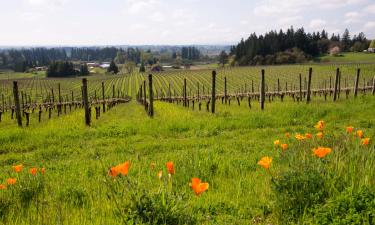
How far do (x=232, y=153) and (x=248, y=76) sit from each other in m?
76.9

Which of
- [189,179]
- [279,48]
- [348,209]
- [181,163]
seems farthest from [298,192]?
[279,48]

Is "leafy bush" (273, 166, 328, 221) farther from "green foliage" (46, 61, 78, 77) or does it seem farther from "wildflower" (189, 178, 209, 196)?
"green foliage" (46, 61, 78, 77)

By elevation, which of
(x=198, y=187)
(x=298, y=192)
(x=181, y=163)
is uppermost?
(x=198, y=187)

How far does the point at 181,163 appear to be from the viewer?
587 centimetres

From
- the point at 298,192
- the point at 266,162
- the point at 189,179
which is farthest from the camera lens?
the point at 189,179

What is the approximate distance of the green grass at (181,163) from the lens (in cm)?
339

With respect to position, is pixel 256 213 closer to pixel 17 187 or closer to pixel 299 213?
pixel 299 213

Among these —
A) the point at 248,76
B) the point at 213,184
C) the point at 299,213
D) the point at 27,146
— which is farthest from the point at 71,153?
the point at 248,76

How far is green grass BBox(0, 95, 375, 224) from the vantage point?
3.39 metres

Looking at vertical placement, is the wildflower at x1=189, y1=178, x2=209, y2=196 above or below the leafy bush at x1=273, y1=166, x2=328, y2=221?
above

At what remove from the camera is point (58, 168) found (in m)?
6.62

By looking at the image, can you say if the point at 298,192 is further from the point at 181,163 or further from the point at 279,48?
the point at 279,48

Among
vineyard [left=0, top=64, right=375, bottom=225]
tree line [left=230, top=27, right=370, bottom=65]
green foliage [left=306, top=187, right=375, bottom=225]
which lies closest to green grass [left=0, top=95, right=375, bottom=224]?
vineyard [left=0, top=64, right=375, bottom=225]

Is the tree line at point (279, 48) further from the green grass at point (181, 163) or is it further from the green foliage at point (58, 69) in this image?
the green grass at point (181, 163)
